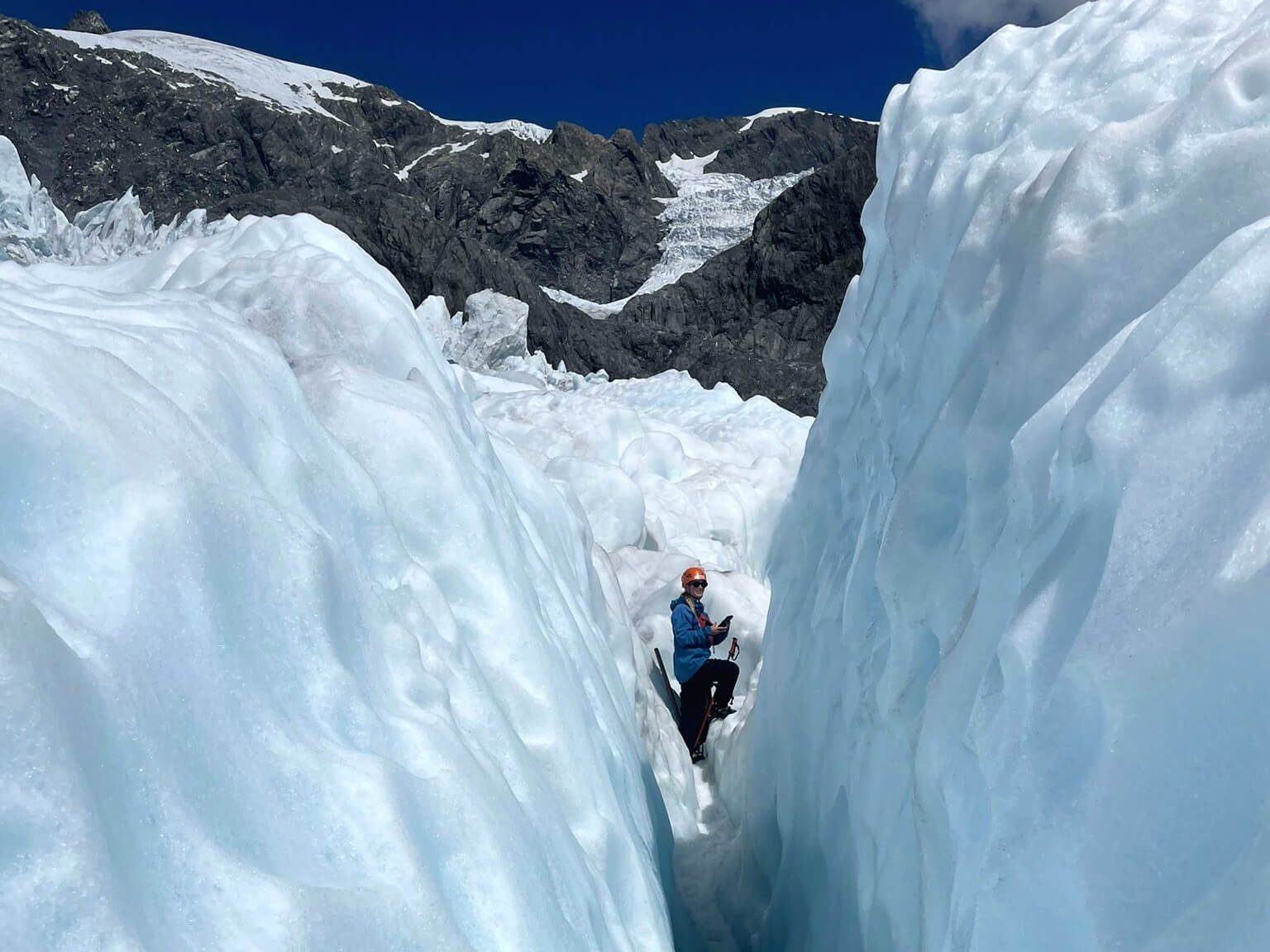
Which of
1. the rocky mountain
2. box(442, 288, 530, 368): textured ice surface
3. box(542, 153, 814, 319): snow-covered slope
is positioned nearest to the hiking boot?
box(442, 288, 530, 368): textured ice surface

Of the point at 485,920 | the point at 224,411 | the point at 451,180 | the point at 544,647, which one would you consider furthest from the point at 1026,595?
the point at 451,180

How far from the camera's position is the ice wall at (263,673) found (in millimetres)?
1128

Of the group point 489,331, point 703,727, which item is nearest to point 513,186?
point 489,331

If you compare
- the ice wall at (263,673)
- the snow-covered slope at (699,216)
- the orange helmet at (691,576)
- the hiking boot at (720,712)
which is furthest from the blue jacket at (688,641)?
the snow-covered slope at (699,216)

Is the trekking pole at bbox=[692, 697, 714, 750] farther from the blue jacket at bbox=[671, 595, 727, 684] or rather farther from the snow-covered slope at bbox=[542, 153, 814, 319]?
the snow-covered slope at bbox=[542, 153, 814, 319]

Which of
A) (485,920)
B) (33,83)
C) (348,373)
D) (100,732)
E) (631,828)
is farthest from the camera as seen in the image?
(33,83)

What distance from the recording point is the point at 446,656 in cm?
205

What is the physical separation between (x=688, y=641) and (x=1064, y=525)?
10.6ft

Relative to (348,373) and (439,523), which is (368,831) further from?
(348,373)

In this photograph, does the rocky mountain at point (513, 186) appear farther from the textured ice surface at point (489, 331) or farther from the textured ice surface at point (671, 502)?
the textured ice surface at point (671, 502)

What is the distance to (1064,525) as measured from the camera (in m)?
1.66

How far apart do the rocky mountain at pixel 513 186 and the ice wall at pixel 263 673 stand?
2273cm

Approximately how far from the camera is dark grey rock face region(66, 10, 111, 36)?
62344 millimetres

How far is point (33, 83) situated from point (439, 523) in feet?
163
